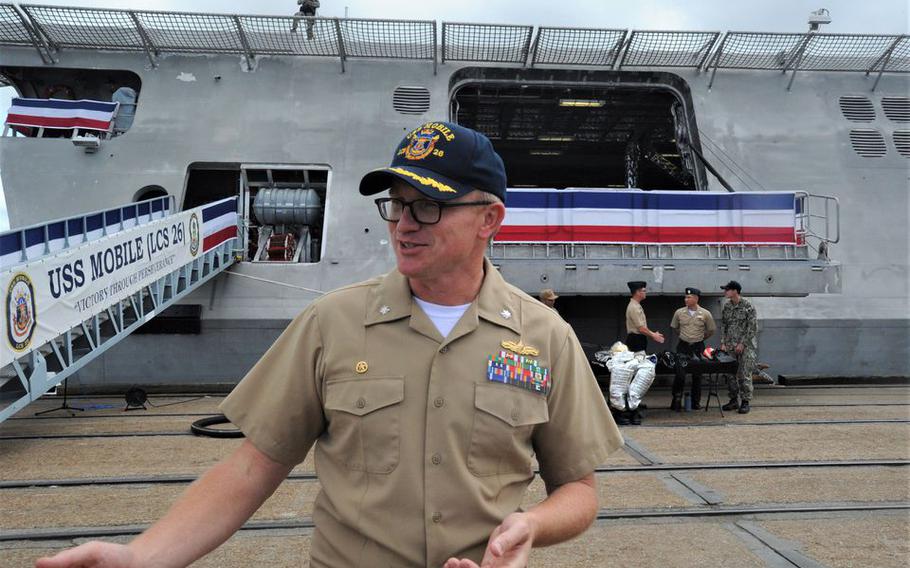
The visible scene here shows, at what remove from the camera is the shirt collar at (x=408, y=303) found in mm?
1909

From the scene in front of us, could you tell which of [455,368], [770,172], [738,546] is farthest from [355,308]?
[770,172]

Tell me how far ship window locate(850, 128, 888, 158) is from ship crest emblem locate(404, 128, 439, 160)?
14972 millimetres

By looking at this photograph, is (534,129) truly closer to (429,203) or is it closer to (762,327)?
(762,327)

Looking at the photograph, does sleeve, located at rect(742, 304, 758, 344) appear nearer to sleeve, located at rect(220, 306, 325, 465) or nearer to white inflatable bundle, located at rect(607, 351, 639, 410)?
white inflatable bundle, located at rect(607, 351, 639, 410)

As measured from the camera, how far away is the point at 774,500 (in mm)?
5582

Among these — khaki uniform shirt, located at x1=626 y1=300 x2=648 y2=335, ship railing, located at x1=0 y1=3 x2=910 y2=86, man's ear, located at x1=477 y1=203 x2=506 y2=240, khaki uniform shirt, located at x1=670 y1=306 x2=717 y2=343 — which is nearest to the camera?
man's ear, located at x1=477 y1=203 x2=506 y2=240

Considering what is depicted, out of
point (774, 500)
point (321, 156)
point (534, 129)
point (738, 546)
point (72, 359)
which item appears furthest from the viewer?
point (534, 129)

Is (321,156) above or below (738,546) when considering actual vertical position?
above

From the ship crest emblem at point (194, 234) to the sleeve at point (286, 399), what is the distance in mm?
9835

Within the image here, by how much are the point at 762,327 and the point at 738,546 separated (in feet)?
29.7

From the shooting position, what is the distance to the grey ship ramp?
4.52 m

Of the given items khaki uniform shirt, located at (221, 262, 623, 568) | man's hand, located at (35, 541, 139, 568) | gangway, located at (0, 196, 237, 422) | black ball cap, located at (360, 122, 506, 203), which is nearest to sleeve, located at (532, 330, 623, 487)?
khaki uniform shirt, located at (221, 262, 623, 568)

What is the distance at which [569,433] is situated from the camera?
195 centimetres

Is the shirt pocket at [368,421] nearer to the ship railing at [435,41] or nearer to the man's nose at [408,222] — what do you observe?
the man's nose at [408,222]
